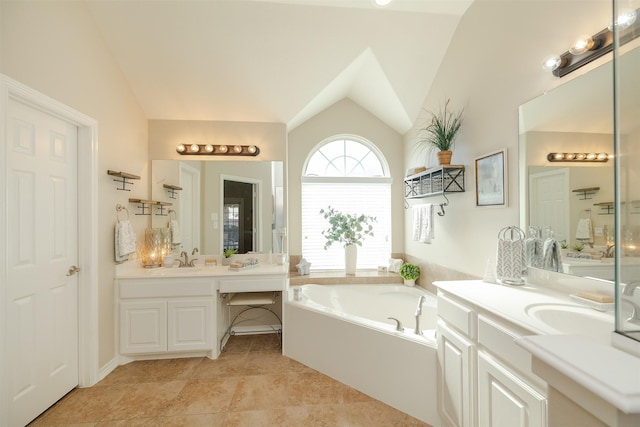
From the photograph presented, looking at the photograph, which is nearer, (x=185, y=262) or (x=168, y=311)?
(x=168, y=311)

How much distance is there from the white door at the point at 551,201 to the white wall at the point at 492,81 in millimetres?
124

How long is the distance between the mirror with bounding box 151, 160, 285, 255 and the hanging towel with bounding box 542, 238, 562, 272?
2338mm

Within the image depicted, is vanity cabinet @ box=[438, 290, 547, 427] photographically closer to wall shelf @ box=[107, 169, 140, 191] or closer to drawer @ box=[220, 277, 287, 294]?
drawer @ box=[220, 277, 287, 294]

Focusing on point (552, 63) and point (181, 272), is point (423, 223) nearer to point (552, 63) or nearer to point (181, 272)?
point (552, 63)

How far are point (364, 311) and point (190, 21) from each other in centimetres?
326

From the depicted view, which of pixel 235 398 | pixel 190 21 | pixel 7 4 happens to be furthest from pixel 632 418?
pixel 190 21

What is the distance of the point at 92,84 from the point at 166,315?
2023 mm

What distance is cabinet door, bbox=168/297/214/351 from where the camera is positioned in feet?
8.08

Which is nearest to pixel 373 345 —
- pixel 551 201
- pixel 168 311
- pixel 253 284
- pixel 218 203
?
pixel 253 284

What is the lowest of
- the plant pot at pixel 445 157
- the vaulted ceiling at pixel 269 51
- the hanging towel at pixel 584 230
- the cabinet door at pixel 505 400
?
the cabinet door at pixel 505 400

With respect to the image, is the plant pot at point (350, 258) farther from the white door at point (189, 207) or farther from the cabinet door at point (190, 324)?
the white door at point (189, 207)

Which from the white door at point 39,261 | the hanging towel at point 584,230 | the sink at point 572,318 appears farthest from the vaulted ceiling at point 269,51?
the sink at point 572,318

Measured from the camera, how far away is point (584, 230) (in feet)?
4.67

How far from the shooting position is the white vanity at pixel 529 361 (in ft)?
1.77
